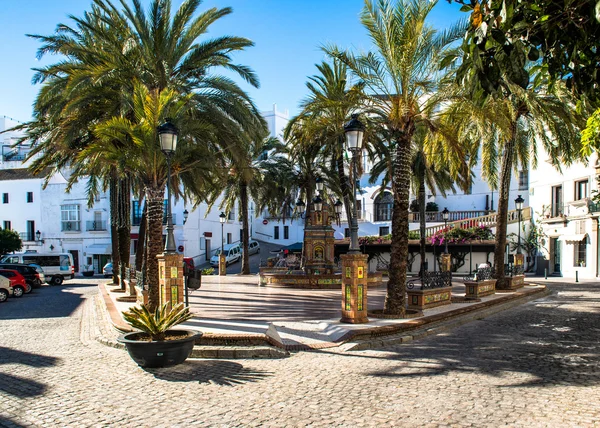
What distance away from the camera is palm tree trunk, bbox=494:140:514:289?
1867 cm

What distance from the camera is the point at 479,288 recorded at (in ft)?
55.6

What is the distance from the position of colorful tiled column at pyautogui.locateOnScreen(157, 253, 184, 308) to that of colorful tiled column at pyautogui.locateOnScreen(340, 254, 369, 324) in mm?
3927

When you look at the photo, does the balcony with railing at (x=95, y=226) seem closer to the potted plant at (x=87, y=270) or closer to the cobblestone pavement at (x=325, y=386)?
the potted plant at (x=87, y=270)

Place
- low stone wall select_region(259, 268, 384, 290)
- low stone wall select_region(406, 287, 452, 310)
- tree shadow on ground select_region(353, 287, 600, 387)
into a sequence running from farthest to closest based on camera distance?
low stone wall select_region(259, 268, 384, 290) < low stone wall select_region(406, 287, 452, 310) < tree shadow on ground select_region(353, 287, 600, 387)

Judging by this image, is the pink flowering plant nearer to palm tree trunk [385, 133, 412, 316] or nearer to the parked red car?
palm tree trunk [385, 133, 412, 316]

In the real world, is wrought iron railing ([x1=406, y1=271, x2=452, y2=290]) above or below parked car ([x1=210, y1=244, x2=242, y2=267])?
above

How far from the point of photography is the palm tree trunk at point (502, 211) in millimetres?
18672

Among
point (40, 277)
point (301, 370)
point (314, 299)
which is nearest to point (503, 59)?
point (301, 370)

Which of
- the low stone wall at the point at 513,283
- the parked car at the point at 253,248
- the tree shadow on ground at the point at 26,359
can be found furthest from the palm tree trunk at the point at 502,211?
the parked car at the point at 253,248

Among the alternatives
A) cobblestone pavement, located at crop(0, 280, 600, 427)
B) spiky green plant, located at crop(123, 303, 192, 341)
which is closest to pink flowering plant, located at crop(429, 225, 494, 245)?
cobblestone pavement, located at crop(0, 280, 600, 427)

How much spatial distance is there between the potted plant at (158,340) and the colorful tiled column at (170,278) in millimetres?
3356

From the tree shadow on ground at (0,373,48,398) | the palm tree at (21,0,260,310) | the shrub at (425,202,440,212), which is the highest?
the palm tree at (21,0,260,310)

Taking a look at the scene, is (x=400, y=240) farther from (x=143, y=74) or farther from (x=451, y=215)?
(x=451, y=215)

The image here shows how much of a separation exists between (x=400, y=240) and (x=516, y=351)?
389 centimetres
